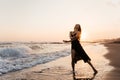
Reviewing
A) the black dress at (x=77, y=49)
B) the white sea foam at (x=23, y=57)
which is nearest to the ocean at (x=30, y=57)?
the white sea foam at (x=23, y=57)

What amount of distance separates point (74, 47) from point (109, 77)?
190cm

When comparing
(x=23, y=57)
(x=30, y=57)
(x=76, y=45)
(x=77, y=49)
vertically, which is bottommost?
(x=23, y=57)

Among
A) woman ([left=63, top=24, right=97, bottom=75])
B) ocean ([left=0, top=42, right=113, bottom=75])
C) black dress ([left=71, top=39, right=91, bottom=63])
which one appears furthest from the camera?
ocean ([left=0, top=42, right=113, bottom=75])

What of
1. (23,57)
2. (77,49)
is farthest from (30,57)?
(77,49)

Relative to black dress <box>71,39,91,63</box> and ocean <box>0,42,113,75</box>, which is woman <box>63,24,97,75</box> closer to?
black dress <box>71,39,91,63</box>

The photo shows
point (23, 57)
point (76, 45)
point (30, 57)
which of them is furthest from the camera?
point (23, 57)

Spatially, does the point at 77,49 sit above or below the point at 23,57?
above

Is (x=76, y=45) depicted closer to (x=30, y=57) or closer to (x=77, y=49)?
(x=77, y=49)

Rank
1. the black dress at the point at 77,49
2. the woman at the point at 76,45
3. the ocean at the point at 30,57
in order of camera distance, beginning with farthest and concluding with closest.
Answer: the ocean at the point at 30,57 < the black dress at the point at 77,49 < the woman at the point at 76,45

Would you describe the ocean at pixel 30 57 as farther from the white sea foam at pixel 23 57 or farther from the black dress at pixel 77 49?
the black dress at pixel 77 49

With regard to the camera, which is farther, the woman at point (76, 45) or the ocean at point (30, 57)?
the ocean at point (30, 57)

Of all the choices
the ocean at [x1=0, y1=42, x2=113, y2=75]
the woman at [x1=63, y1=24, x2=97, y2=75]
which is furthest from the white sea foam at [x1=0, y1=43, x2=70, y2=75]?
the woman at [x1=63, y1=24, x2=97, y2=75]

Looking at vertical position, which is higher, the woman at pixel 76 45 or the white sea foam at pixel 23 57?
the woman at pixel 76 45

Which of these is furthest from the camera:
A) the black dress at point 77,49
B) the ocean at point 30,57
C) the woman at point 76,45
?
the ocean at point 30,57
